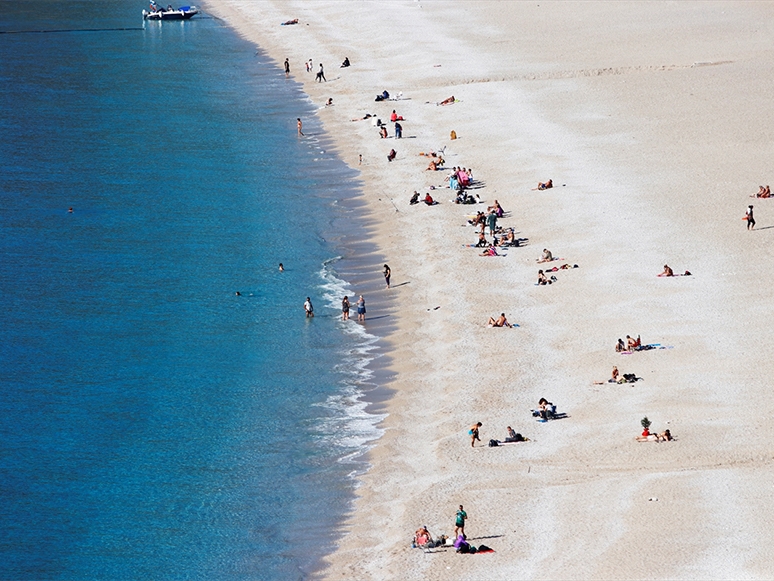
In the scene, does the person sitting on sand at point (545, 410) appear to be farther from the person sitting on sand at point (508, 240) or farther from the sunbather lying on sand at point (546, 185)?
the sunbather lying on sand at point (546, 185)

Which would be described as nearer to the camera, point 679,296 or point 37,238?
point 679,296

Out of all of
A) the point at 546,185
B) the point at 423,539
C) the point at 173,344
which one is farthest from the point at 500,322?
the point at 546,185

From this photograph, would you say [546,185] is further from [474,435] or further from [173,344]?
[474,435]

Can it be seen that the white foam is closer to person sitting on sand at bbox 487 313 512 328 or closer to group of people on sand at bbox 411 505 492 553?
person sitting on sand at bbox 487 313 512 328

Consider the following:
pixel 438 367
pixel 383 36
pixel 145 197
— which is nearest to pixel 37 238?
pixel 145 197

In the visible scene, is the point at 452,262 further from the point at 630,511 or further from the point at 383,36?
the point at 383,36

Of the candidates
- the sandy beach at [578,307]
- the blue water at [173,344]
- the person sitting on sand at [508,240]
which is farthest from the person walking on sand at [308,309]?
the person sitting on sand at [508,240]
